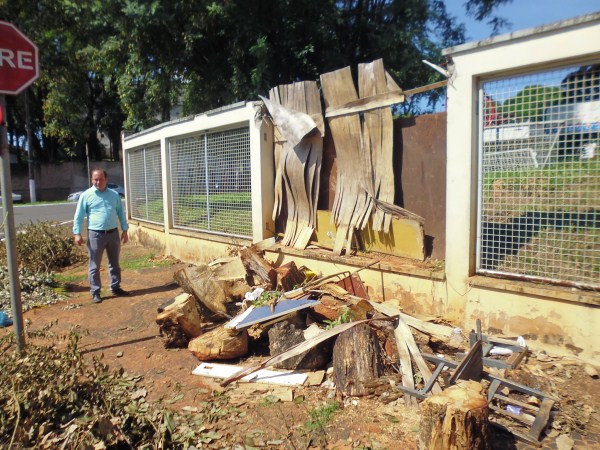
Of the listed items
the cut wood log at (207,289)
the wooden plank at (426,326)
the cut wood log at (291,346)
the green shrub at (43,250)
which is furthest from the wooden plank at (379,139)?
the green shrub at (43,250)

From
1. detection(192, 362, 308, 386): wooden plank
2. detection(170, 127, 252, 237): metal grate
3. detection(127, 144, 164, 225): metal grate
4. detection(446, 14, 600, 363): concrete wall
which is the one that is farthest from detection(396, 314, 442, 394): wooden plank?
detection(127, 144, 164, 225): metal grate

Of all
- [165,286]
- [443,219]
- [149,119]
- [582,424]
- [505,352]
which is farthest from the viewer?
[149,119]

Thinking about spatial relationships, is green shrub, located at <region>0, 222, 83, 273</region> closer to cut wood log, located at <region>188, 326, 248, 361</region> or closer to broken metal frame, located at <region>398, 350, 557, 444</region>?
cut wood log, located at <region>188, 326, 248, 361</region>

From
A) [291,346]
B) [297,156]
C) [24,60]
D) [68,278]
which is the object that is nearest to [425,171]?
[297,156]

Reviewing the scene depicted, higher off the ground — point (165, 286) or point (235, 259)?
point (235, 259)

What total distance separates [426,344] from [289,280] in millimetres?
1928

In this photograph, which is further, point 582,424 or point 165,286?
point 165,286

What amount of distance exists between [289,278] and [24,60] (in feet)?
11.2

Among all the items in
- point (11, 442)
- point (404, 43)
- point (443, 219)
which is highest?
point (404, 43)

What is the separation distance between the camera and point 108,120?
32844 mm

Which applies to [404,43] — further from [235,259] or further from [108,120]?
[108,120]

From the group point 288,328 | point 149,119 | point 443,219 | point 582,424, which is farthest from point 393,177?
point 149,119

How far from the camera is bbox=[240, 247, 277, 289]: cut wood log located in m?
5.53

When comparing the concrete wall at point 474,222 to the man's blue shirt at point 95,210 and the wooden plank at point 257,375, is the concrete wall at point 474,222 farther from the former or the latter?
the man's blue shirt at point 95,210
